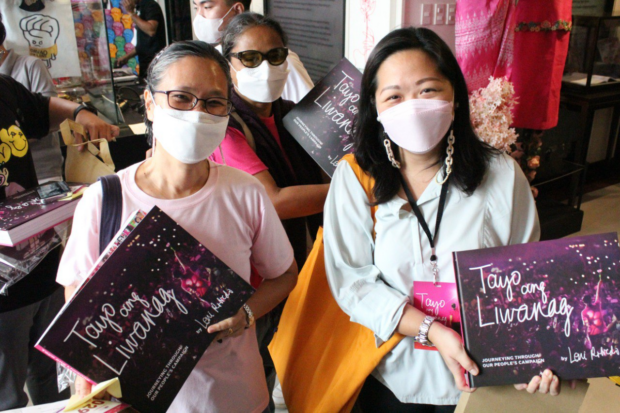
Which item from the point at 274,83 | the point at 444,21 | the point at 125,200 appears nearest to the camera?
the point at 125,200

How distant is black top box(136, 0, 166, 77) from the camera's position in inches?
138

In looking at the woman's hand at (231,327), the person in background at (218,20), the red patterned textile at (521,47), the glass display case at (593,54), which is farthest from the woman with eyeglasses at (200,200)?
the glass display case at (593,54)

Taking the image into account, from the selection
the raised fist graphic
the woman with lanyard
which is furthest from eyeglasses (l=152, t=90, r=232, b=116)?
the raised fist graphic

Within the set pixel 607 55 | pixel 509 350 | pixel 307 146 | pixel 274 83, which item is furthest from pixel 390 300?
pixel 607 55

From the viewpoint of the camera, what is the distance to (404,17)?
334 cm

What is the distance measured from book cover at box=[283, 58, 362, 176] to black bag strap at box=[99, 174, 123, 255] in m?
0.79

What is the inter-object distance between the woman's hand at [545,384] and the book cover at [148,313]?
0.66m

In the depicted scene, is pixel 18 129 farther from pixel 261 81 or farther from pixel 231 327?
pixel 231 327

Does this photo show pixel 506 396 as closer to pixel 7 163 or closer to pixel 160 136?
pixel 160 136

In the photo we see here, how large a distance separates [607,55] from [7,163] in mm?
4675

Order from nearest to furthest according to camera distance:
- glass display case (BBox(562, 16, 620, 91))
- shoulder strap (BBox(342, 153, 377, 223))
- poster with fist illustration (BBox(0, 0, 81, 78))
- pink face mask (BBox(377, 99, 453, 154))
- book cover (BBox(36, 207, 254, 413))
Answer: book cover (BBox(36, 207, 254, 413)) < pink face mask (BBox(377, 99, 453, 154)) < shoulder strap (BBox(342, 153, 377, 223)) < poster with fist illustration (BBox(0, 0, 81, 78)) < glass display case (BBox(562, 16, 620, 91))

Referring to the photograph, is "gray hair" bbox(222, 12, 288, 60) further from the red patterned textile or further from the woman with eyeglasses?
the red patterned textile

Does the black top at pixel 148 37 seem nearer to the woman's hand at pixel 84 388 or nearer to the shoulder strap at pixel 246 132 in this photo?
the shoulder strap at pixel 246 132

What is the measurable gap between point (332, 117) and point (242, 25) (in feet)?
1.45
